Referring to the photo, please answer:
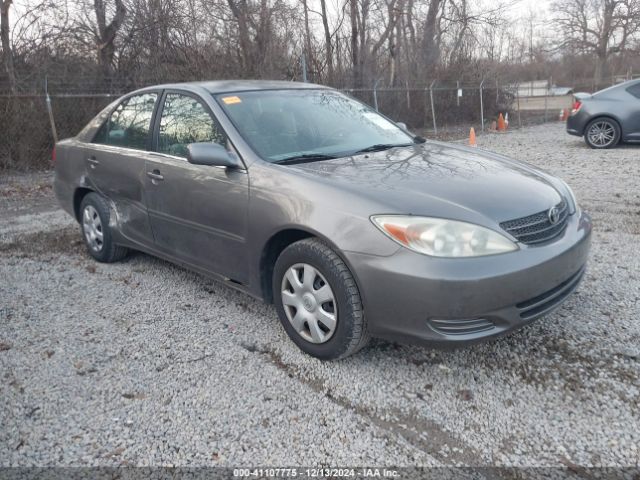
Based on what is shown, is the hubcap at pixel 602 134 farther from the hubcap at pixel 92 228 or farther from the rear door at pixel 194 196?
the hubcap at pixel 92 228

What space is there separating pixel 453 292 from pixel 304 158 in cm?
136

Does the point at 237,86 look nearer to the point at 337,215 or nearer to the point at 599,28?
the point at 337,215

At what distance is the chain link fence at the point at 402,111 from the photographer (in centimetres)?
1018

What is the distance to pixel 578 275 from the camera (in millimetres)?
3057

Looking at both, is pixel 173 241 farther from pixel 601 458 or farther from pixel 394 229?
pixel 601 458

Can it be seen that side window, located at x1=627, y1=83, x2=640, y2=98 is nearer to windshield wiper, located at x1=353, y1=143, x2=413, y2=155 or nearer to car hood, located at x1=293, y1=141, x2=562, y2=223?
car hood, located at x1=293, y1=141, x2=562, y2=223

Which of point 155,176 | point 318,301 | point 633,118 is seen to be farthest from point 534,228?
A: point 633,118

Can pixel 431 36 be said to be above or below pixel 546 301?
above

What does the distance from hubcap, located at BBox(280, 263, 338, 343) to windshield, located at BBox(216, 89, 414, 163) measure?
2.51ft

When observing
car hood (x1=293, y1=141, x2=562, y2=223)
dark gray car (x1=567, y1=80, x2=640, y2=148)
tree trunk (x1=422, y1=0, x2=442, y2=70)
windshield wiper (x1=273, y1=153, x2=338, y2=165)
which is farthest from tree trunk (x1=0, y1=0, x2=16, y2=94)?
tree trunk (x1=422, y1=0, x2=442, y2=70)

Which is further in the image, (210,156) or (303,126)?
(303,126)

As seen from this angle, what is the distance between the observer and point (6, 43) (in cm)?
1102

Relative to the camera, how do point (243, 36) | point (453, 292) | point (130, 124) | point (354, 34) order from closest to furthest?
point (453, 292)
point (130, 124)
point (243, 36)
point (354, 34)

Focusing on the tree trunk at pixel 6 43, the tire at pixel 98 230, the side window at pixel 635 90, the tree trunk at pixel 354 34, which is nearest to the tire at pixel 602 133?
the side window at pixel 635 90
